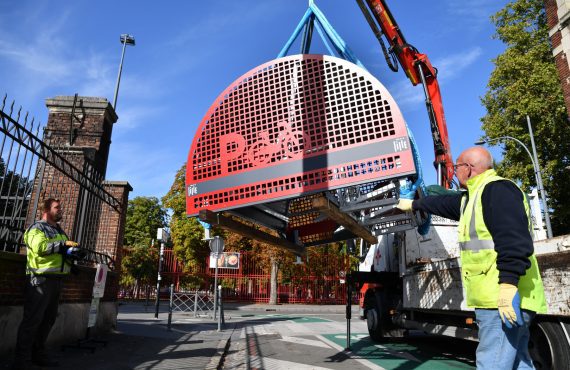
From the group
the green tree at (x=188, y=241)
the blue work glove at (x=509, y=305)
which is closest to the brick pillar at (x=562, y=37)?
the blue work glove at (x=509, y=305)

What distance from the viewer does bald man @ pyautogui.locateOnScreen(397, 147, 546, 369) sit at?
2330 millimetres

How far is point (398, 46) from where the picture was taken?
9.09 meters

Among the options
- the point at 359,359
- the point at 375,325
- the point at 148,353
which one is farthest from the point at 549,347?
the point at 148,353

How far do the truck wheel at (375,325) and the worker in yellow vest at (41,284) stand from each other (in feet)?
18.9

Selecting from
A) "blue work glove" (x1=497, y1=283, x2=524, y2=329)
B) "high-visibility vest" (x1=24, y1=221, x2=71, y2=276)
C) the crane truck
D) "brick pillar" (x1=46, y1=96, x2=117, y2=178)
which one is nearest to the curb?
"high-visibility vest" (x1=24, y1=221, x2=71, y2=276)

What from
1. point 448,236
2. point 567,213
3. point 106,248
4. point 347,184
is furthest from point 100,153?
point 567,213

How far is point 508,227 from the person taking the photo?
240cm

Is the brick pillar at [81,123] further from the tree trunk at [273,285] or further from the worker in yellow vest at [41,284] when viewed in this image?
the tree trunk at [273,285]

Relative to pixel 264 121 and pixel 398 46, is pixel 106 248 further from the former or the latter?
pixel 398 46

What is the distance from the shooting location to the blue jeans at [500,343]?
2.40 m

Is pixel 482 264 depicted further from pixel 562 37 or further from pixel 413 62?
pixel 562 37

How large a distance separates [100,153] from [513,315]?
8273 mm

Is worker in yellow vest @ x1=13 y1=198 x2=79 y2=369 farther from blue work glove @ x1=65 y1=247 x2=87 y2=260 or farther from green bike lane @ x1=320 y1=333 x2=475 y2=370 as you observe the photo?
green bike lane @ x1=320 y1=333 x2=475 y2=370

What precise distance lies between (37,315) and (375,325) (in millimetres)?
6133
